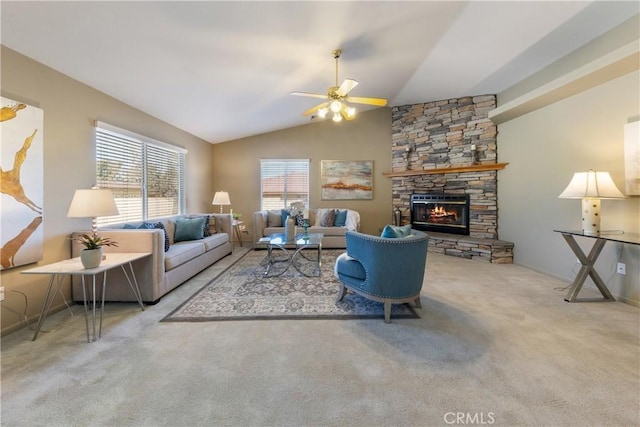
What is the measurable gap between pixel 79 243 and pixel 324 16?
344 centimetres

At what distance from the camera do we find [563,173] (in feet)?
11.3

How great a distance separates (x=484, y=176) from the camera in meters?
4.79

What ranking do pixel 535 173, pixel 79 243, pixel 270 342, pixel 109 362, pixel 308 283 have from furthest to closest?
1. pixel 535 173
2. pixel 308 283
3. pixel 79 243
4. pixel 270 342
5. pixel 109 362

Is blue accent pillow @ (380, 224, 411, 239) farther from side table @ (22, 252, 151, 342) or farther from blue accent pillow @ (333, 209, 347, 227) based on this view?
blue accent pillow @ (333, 209, 347, 227)

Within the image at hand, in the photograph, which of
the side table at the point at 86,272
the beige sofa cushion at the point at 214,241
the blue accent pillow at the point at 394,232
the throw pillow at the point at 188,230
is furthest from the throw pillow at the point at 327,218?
the side table at the point at 86,272

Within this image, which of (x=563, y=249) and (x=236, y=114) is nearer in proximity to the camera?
(x=563, y=249)

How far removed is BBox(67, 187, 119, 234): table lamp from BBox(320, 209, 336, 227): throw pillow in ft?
12.8

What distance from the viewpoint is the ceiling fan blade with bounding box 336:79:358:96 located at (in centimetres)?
275

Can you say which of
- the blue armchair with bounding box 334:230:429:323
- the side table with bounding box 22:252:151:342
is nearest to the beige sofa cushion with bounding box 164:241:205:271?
the side table with bounding box 22:252:151:342

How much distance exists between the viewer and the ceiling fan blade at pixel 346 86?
2.75m

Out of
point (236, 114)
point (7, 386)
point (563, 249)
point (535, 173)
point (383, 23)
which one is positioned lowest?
point (7, 386)

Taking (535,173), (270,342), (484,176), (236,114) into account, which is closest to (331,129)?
(236,114)

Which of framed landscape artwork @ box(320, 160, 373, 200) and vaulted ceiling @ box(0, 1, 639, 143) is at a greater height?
vaulted ceiling @ box(0, 1, 639, 143)

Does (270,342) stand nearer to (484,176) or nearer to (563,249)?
(563,249)
